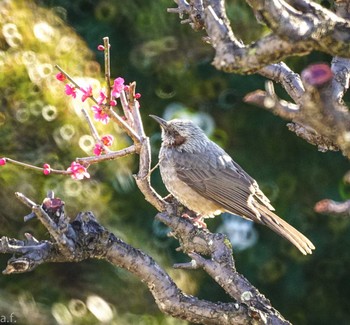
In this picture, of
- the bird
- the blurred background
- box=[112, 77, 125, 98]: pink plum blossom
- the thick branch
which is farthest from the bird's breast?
box=[112, 77, 125, 98]: pink plum blossom

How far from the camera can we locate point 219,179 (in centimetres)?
523

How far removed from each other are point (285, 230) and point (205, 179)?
71cm

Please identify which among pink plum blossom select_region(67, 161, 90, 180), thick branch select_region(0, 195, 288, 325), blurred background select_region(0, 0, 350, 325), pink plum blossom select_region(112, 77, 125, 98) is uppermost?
pink plum blossom select_region(112, 77, 125, 98)

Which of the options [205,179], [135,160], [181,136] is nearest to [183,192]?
[205,179]

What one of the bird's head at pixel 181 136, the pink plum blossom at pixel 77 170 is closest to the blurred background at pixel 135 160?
the bird's head at pixel 181 136

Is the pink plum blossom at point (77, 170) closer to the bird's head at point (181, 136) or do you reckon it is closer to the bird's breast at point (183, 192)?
the bird's breast at point (183, 192)

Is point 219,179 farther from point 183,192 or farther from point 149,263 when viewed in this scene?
point 149,263

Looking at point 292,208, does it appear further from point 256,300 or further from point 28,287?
point 256,300

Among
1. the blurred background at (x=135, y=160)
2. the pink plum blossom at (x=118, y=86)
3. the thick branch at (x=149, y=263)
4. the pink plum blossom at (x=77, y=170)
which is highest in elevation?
the pink plum blossom at (x=118, y=86)

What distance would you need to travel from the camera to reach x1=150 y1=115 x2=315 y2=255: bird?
4.91 meters

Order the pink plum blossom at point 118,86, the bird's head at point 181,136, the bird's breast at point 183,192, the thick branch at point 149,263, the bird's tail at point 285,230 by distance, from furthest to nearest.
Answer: the bird's head at point 181,136 → the bird's breast at point 183,192 → the bird's tail at point 285,230 → the pink plum blossom at point 118,86 → the thick branch at point 149,263

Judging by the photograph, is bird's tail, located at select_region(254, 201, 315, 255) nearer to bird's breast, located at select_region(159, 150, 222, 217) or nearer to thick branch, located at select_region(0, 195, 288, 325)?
bird's breast, located at select_region(159, 150, 222, 217)

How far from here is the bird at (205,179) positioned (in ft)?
16.1

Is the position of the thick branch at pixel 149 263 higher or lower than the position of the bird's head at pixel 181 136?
higher
